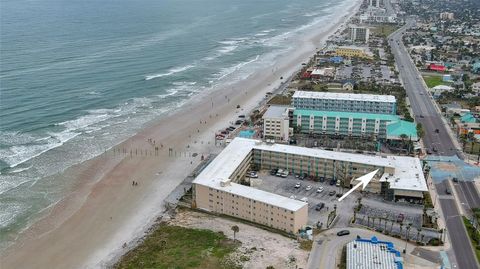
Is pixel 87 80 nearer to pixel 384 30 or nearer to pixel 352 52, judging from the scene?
pixel 352 52

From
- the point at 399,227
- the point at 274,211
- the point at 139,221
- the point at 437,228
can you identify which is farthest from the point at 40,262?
the point at 437,228

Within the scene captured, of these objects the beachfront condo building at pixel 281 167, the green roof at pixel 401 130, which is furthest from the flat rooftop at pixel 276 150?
the green roof at pixel 401 130

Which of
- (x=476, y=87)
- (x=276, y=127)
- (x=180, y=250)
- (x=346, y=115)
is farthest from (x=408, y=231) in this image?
(x=476, y=87)

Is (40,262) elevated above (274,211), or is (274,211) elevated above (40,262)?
(274,211)

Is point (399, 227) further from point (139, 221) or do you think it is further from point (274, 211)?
point (139, 221)

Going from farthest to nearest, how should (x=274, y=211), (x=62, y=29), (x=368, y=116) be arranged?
(x=62, y=29) < (x=368, y=116) < (x=274, y=211)

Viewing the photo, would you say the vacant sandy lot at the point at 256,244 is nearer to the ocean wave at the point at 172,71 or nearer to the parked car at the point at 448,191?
the parked car at the point at 448,191

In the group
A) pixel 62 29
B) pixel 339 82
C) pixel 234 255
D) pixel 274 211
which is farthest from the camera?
pixel 62 29
